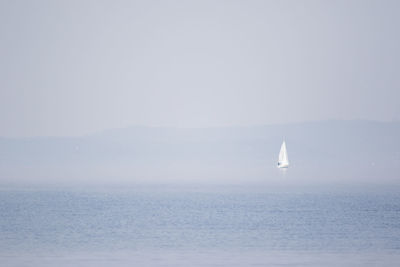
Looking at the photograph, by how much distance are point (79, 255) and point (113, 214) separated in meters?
22.5

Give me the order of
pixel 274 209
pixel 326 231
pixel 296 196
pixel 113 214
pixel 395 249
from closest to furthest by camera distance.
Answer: pixel 395 249, pixel 326 231, pixel 113 214, pixel 274 209, pixel 296 196

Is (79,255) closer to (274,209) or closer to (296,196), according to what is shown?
(274,209)

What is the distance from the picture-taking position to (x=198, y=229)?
1959 inches

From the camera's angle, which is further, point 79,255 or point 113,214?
point 113,214

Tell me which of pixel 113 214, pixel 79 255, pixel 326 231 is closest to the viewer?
pixel 79 255

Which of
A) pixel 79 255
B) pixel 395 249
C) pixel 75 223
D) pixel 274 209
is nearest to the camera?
pixel 79 255

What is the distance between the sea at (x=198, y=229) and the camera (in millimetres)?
37281

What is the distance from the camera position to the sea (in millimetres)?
37281

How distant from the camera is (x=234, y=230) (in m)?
49.3

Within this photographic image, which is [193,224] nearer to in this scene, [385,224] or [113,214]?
[113,214]

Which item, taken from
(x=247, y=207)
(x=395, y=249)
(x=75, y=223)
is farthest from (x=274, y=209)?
(x=395, y=249)

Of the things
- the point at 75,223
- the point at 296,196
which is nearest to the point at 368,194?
the point at 296,196

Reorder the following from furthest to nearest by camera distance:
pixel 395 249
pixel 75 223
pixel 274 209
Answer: pixel 274 209 → pixel 75 223 → pixel 395 249

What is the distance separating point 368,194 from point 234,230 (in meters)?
38.0
